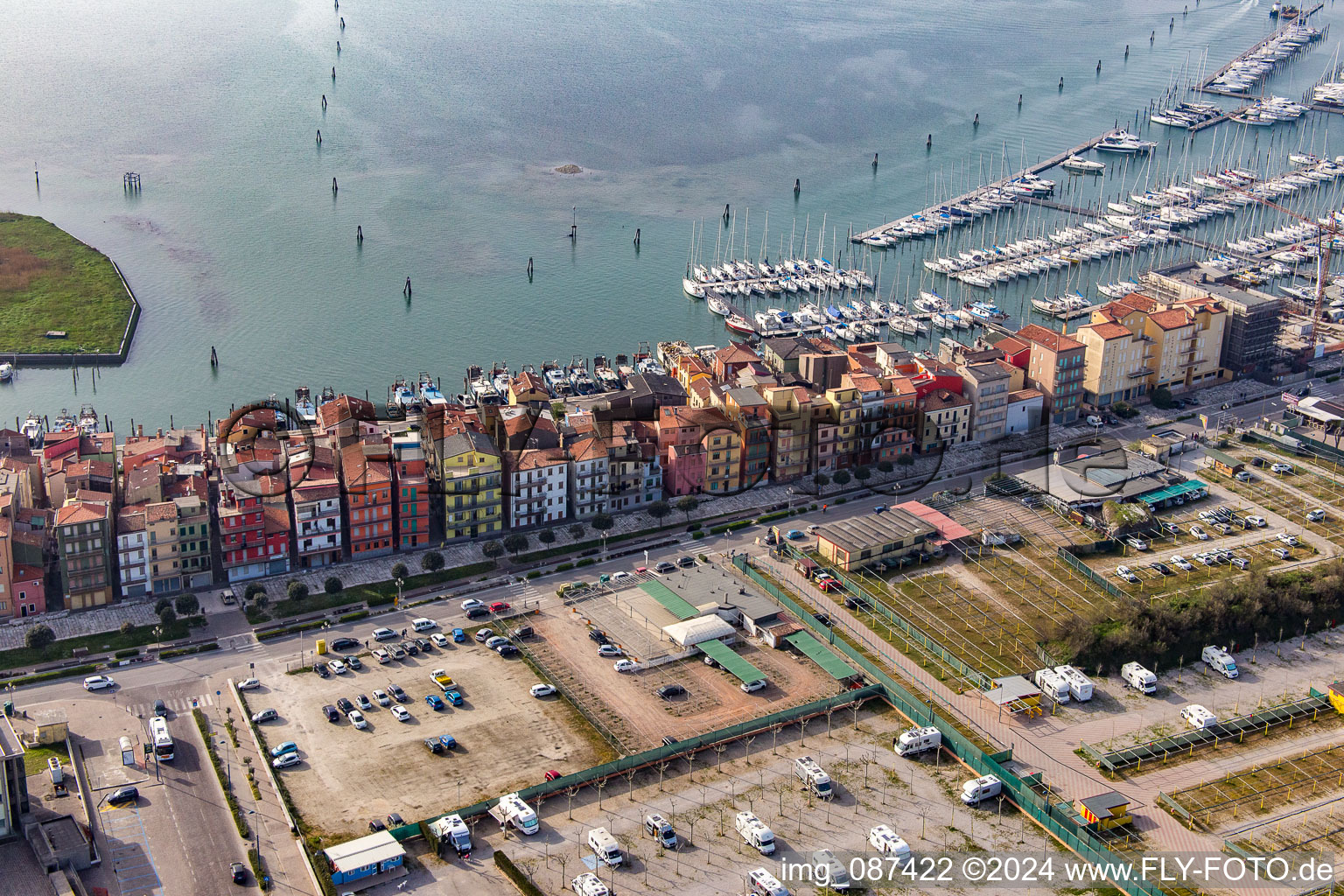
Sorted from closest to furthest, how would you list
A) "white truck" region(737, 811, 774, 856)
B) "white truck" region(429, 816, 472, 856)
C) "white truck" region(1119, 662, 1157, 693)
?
"white truck" region(429, 816, 472, 856), "white truck" region(737, 811, 774, 856), "white truck" region(1119, 662, 1157, 693)

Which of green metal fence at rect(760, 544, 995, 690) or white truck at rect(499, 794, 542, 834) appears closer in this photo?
white truck at rect(499, 794, 542, 834)

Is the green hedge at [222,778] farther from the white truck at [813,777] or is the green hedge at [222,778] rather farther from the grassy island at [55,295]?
the grassy island at [55,295]

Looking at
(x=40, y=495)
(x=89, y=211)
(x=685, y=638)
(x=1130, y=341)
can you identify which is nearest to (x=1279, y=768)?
(x=685, y=638)

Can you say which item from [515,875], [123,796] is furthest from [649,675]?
[123,796]

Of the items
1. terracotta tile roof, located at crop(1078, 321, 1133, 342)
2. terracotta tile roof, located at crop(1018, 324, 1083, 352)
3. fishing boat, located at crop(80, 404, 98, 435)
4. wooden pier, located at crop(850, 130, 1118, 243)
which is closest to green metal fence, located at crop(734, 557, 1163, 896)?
terracotta tile roof, located at crop(1018, 324, 1083, 352)

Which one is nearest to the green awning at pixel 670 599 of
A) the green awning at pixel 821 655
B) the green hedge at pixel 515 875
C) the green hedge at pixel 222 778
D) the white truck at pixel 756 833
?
the green awning at pixel 821 655

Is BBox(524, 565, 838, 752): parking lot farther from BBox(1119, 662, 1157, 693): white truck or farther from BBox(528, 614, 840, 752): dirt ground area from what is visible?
BBox(1119, 662, 1157, 693): white truck
